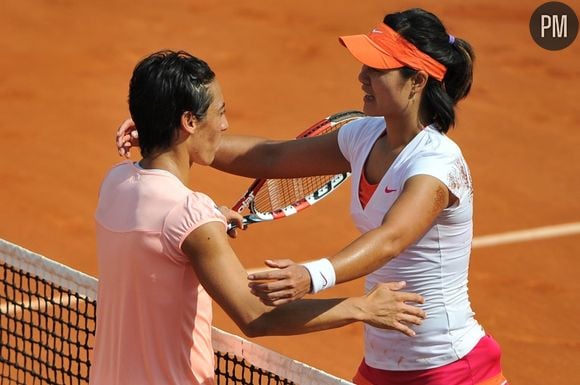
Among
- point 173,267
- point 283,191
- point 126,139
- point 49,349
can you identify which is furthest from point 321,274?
point 49,349

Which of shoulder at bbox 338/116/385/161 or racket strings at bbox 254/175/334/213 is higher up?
shoulder at bbox 338/116/385/161

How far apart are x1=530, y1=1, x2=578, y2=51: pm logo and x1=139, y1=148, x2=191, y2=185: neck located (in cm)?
1094

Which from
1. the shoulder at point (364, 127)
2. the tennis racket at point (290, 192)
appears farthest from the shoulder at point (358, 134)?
the tennis racket at point (290, 192)

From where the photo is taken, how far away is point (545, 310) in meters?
8.13

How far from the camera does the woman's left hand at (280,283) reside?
342 centimetres

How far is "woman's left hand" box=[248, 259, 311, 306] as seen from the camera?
11.2ft

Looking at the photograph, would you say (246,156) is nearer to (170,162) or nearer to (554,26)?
(170,162)

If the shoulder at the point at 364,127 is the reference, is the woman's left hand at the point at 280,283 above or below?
below

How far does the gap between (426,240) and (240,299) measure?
0.87 m

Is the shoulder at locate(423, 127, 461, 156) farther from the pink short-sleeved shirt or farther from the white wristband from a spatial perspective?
the pink short-sleeved shirt

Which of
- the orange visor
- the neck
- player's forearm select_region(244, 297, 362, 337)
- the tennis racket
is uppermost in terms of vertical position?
the orange visor

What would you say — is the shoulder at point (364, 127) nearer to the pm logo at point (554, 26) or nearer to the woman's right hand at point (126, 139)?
the woman's right hand at point (126, 139)

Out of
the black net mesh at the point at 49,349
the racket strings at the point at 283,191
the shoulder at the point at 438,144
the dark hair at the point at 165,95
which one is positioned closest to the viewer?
the dark hair at the point at 165,95

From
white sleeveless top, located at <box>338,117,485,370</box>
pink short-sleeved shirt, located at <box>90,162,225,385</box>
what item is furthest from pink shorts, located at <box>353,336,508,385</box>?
pink short-sleeved shirt, located at <box>90,162,225,385</box>
